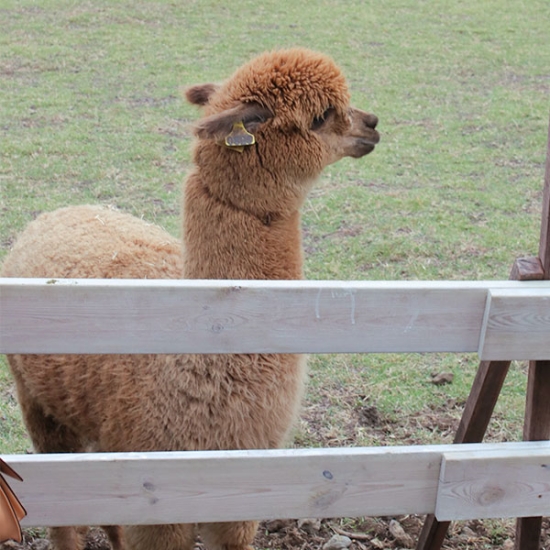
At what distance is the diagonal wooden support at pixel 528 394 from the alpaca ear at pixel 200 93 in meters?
1.42

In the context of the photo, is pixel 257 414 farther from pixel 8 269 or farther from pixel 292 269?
pixel 8 269

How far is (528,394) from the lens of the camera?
93.6 inches

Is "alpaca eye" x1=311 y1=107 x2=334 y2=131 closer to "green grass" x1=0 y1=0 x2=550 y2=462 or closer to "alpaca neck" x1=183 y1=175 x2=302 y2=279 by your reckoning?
"alpaca neck" x1=183 y1=175 x2=302 y2=279

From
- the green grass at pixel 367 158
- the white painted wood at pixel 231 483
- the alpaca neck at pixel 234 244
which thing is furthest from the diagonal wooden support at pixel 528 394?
the green grass at pixel 367 158

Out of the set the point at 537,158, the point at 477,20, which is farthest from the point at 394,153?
the point at 477,20

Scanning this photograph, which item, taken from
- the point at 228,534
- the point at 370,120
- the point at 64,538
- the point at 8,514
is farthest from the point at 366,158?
the point at 8,514

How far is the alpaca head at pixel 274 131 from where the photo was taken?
9.22 feet

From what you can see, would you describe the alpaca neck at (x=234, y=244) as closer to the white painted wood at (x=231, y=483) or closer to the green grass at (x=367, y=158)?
the white painted wood at (x=231, y=483)

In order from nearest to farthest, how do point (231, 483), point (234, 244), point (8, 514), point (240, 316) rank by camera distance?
point (8, 514) < point (240, 316) < point (231, 483) < point (234, 244)

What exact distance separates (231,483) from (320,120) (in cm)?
142

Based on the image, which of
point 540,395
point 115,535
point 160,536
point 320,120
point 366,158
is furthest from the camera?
point 366,158

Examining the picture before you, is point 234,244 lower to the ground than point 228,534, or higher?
higher

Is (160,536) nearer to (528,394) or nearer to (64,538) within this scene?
(64,538)

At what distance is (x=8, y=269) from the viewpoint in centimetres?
350
